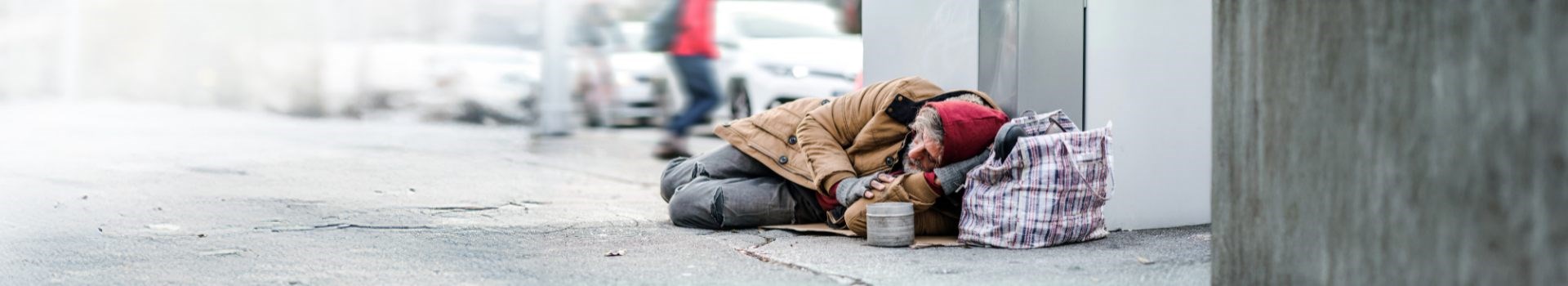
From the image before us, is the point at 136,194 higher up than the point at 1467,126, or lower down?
lower down

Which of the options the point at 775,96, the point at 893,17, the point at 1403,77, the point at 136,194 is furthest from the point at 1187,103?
the point at 775,96

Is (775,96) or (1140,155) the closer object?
(1140,155)

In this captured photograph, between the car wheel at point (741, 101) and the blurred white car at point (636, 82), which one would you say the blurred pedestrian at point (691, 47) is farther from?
the blurred white car at point (636, 82)

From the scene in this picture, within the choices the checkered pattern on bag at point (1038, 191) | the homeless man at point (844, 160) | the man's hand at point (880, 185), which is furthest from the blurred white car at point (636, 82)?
the checkered pattern on bag at point (1038, 191)

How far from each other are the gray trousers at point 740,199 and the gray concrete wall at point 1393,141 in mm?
2716

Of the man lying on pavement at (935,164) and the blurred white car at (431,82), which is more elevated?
the man lying on pavement at (935,164)

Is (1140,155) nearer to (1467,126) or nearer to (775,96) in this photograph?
(1467,126)

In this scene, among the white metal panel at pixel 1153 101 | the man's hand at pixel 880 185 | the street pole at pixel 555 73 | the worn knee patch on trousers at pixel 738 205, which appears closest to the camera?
the man's hand at pixel 880 185

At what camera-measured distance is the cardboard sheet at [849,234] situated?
5.30m

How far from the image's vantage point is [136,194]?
25.3 feet

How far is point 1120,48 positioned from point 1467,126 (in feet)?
10.9

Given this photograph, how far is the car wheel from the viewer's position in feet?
40.5

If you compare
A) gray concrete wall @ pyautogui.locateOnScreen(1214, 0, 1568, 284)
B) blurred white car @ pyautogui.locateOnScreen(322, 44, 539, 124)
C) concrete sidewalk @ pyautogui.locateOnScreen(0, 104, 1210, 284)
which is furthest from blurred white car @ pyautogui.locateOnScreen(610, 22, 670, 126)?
gray concrete wall @ pyautogui.locateOnScreen(1214, 0, 1568, 284)

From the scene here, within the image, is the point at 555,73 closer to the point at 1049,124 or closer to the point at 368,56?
the point at 368,56
